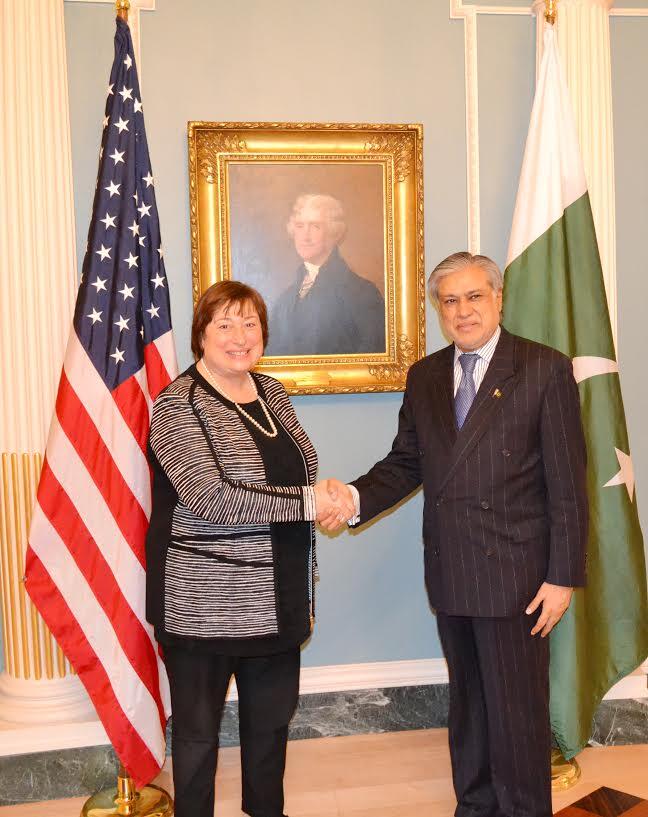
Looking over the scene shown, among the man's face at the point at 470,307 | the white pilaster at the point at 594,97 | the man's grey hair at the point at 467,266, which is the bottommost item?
the man's face at the point at 470,307

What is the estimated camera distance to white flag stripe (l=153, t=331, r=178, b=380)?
2699 millimetres

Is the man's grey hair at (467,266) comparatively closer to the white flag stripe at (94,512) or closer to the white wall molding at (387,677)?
the white flag stripe at (94,512)

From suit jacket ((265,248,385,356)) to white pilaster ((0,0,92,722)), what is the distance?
0.81m

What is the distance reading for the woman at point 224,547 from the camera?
2115mm

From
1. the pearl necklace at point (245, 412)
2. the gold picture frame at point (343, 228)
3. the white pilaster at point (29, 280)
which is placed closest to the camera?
the pearl necklace at point (245, 412)

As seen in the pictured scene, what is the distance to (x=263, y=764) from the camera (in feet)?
7.72

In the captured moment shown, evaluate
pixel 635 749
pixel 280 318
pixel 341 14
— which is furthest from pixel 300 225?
pixel 635 749

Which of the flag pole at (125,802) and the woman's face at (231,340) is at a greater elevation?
the woman's face at (231,340)

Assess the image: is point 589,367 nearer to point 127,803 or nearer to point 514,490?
point 514,490

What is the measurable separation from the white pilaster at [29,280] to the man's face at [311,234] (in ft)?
2.77

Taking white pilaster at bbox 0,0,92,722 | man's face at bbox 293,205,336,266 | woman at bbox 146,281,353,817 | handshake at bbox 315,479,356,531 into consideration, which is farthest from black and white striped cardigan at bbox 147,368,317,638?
man's face at bbox 293,205,336,266

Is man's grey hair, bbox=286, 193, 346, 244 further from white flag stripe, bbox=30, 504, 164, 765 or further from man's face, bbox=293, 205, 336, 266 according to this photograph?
white flag stripe, bbox=30, 504, 164, 765

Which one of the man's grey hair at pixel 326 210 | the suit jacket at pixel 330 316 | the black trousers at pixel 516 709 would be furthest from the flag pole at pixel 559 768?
the suit jacket at pixel 330 316

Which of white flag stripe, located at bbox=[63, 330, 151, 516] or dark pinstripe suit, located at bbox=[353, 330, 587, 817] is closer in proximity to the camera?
dark pinstripe suit, located at bbox=[353, 330, 587, 817]
